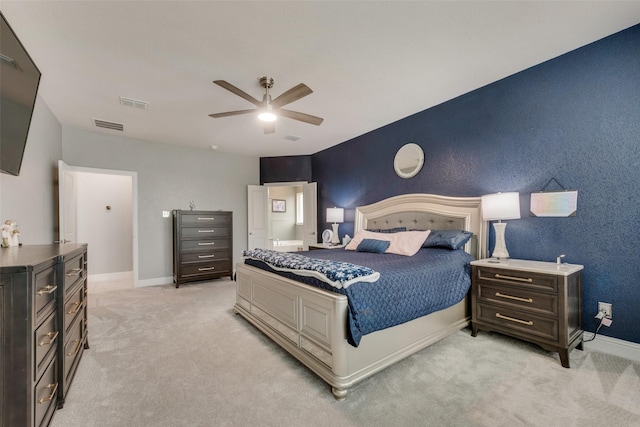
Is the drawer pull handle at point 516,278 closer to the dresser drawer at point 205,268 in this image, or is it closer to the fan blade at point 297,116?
the fan blade at point 297,116

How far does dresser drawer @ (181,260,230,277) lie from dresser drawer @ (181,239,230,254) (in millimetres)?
264

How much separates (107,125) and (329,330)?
458 cm

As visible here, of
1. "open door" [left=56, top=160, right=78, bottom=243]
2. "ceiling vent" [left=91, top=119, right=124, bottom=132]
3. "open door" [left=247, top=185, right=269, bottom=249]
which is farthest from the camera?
"open door" [left=247, top=185, right=269, bottom=249]

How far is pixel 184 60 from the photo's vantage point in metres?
2.51

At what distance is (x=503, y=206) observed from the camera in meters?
2.65

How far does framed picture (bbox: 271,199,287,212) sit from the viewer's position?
9.14 meters

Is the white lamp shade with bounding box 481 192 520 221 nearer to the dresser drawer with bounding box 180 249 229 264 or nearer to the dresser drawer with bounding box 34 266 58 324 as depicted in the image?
the dresser drawer with bounding box 34 266 58 324

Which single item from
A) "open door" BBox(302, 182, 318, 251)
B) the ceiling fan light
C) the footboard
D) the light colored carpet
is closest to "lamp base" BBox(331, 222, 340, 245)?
"open door" BBox(302, 182, 318, 251)

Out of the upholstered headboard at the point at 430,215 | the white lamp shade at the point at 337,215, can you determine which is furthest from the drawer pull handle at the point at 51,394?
the white lamp shade at the point at 337,215

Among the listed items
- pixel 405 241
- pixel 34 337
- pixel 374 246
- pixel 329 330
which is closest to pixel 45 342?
pixel 34 337

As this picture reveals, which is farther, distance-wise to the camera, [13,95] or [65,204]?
[65,204]

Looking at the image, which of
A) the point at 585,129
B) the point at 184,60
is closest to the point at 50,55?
the point at 184,60

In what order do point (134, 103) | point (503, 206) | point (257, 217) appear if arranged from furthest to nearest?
point (257, 217)
point (134, 103)
point (503, 206)

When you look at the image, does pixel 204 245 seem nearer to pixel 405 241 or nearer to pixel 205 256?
pixel 205 256
